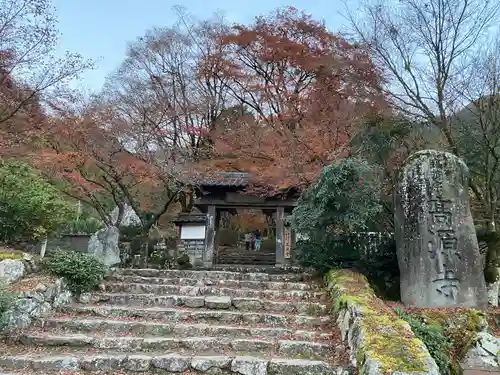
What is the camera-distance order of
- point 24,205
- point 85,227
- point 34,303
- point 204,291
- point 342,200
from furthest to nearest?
1. point 85,227
2. point 24,205
3. point 342,200
4. point 204,291
5. point 34,303

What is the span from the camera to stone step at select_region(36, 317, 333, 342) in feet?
20.7

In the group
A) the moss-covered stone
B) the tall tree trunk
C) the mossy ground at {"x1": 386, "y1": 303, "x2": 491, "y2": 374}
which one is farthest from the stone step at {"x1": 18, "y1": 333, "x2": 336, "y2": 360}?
the tall tree trunk

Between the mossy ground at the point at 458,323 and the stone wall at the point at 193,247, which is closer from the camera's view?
the mossy ground at the point at 458,323

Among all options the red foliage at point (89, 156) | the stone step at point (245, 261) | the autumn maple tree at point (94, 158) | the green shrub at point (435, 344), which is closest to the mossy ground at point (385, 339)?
the green shrub at point (435, 344)

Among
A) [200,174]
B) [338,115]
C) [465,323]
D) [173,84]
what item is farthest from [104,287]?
[173,84]

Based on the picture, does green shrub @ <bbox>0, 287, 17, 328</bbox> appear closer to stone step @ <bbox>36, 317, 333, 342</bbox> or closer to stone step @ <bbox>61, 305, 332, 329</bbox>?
stone step @ <bbox>36, 317, 333, 342</bbox>

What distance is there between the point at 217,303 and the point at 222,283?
1.26 metres

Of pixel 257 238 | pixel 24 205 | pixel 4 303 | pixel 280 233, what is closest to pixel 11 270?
pixel 4 303

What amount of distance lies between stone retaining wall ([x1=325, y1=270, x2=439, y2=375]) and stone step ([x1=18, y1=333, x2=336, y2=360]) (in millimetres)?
498

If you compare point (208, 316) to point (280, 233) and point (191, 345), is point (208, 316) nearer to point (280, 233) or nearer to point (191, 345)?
point (191, 345)

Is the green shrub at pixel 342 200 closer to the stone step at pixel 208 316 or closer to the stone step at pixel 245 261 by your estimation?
the stone step at pixel 208 316

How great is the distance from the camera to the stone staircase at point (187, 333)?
17.5ft

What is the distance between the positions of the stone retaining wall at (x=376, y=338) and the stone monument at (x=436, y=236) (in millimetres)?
1567

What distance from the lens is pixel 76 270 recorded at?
7641 mm
